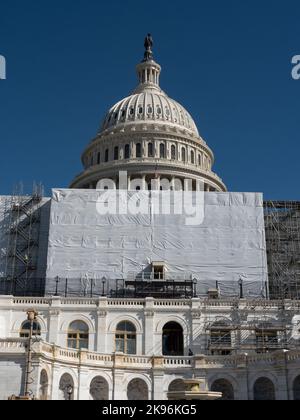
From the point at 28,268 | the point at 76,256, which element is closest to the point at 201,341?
the point at 76,256

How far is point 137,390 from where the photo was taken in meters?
61.2

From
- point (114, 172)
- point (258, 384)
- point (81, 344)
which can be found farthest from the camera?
point (114, 172)

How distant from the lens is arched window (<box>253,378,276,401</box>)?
192 feet

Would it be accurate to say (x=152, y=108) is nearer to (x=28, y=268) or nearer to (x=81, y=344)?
(x=28, y=268)

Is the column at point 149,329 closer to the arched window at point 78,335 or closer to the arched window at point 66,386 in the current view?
the arched window at point 78,335

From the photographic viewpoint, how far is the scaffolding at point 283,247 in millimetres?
83125

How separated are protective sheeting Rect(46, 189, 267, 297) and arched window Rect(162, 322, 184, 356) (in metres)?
10.8

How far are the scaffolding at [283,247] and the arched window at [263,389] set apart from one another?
21.7m

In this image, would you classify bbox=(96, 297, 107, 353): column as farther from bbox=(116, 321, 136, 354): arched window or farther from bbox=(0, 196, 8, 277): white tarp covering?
bbox=(0, 196, 8, 277): white tarp covering

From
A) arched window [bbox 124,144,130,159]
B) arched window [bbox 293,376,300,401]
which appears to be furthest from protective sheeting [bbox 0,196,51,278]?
arched window [bbox 293,376,300,401]

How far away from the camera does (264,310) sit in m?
70.0
